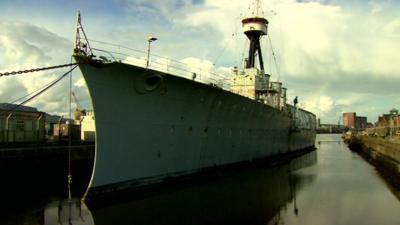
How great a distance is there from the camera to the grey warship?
15555 millimetres

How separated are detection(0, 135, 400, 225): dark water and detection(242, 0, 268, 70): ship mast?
17583 millimetres

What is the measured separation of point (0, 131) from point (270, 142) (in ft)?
67.5

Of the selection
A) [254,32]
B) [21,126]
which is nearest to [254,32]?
[254,32]

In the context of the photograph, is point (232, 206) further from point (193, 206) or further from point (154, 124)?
point (154, 124)

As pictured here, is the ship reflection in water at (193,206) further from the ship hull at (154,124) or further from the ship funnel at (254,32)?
the ship funnel at (254,32)

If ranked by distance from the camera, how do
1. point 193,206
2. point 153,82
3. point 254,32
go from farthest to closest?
1. point 254,32
2. point 153,82
3. point 193,206

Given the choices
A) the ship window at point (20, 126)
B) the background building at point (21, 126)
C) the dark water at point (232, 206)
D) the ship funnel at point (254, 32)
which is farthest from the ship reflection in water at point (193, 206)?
the ship funnel at point (254, 32)

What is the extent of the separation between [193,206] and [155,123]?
4305mm

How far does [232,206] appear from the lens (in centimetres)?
1560

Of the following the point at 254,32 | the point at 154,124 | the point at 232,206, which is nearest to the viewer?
the point at 232,206

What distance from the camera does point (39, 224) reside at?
42.3 ft

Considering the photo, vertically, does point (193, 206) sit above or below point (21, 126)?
below

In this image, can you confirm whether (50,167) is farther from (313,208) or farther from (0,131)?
(313,208)

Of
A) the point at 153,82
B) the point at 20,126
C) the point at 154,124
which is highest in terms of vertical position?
the point at 153,82
